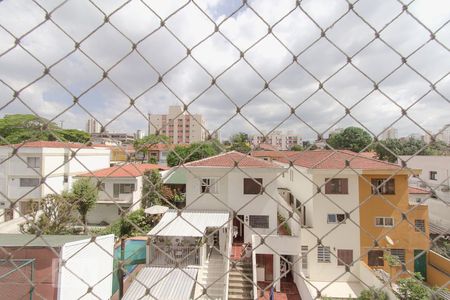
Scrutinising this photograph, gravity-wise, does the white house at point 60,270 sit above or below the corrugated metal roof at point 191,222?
above

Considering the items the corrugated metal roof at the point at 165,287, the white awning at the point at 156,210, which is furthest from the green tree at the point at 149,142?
the white awning at the point at 156,210

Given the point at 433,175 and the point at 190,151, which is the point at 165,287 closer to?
the point at 190,151

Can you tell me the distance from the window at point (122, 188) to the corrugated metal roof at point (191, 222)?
15.8ft

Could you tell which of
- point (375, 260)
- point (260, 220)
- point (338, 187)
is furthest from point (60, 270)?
point (375, 260)

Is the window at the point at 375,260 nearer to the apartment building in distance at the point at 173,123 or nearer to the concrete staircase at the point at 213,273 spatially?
the concrete staircase at the point at 213,273

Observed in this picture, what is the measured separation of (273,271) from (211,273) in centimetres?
193

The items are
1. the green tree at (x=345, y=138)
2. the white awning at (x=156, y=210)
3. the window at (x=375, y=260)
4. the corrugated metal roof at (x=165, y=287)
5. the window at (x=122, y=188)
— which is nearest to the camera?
the green tree at (x=345, y=138)

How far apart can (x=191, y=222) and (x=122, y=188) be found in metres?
5.85

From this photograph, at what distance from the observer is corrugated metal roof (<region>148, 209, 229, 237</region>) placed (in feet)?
18.7

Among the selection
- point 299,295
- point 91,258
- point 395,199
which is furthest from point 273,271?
point 91,258

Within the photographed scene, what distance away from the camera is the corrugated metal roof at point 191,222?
5695 mm

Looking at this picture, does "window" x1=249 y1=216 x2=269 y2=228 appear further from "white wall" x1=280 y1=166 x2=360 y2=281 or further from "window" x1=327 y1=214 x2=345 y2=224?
"window" x1=327 y1=214 x2=345 y2=224

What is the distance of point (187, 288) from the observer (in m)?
4.46

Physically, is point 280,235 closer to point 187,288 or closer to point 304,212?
point 304,212
